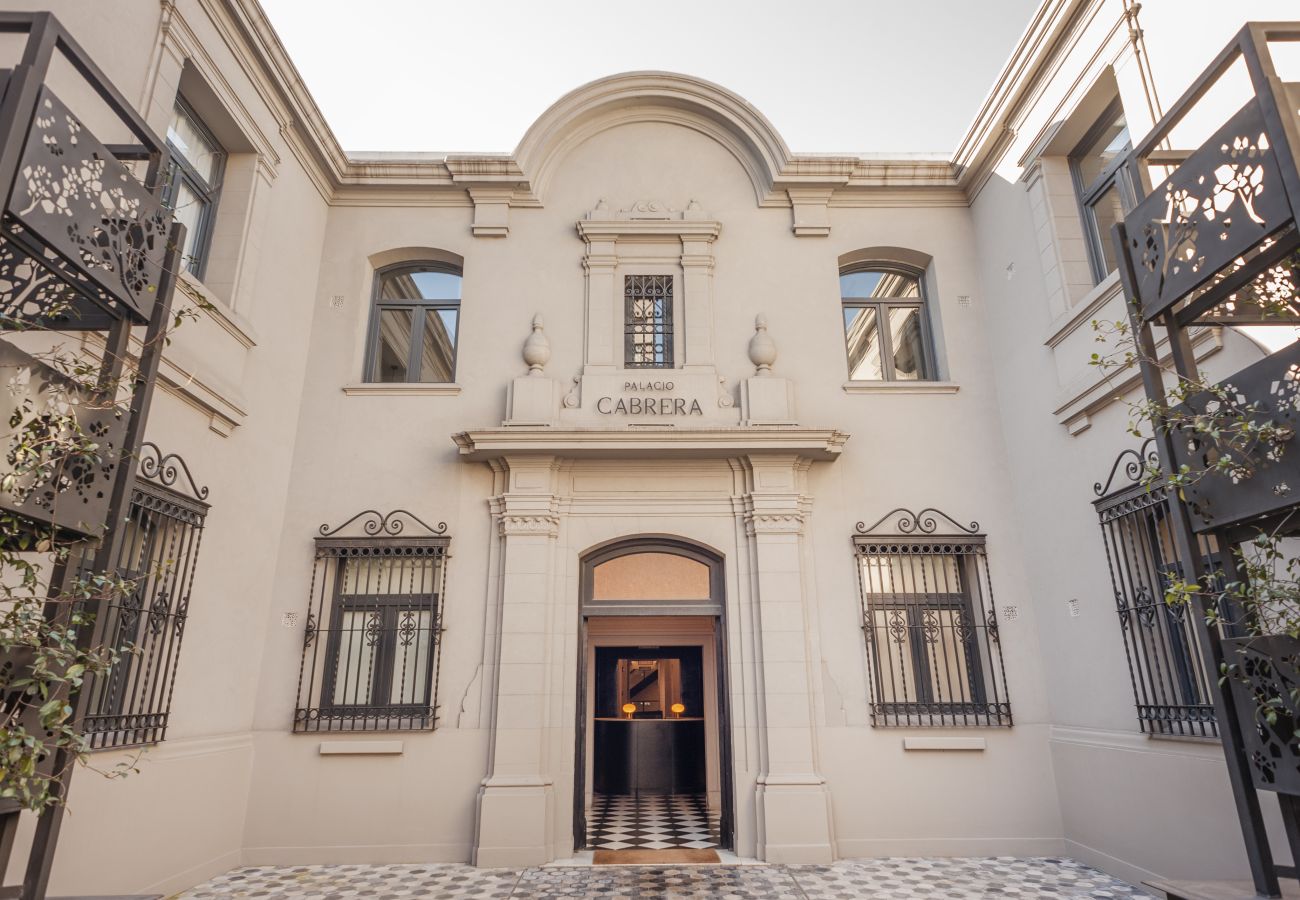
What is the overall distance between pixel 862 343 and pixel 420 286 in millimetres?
4735

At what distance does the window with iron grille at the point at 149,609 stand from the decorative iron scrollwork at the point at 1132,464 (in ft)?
21.7

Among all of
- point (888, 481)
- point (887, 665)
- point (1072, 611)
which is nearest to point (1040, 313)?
point (888, 481)

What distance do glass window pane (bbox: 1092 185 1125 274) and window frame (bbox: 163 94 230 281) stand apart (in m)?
7.53

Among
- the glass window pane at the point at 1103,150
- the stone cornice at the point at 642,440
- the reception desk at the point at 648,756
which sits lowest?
the reception desk at the point at 648,756

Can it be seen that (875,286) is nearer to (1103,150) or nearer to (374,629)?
(1103,150)

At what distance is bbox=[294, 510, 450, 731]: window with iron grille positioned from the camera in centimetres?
678

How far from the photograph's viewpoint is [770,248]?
8.20 metres

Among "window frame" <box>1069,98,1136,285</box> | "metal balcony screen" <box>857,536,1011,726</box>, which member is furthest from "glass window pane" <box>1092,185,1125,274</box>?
"metal balcony screen" <box>857,536,1011,726</box>

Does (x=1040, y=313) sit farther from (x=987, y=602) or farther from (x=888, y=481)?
(x=987, y=602)

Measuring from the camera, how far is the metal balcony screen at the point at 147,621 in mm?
5137

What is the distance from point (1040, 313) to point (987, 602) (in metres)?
2.64

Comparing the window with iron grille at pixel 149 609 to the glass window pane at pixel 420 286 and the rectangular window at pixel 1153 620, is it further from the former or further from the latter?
the rectangular window at pixel 1153 620

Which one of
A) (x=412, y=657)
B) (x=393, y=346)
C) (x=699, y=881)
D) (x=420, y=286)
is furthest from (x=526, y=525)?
(x=699, y=881)

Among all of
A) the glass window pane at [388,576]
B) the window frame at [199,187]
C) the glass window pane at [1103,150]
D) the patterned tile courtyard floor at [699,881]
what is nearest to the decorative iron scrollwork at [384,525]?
the glass window pane at [388,576]
